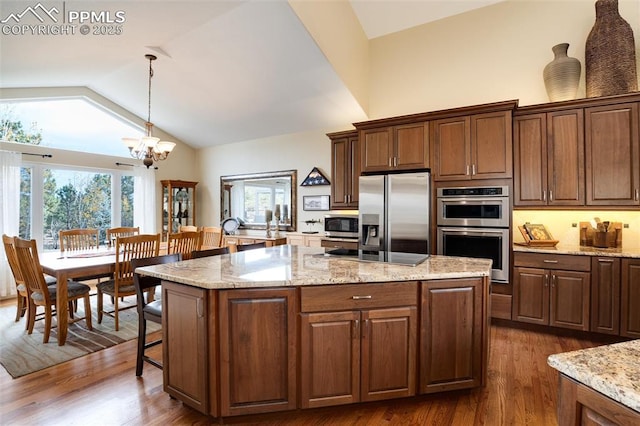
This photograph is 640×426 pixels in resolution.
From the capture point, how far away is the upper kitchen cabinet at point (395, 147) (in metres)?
3.78

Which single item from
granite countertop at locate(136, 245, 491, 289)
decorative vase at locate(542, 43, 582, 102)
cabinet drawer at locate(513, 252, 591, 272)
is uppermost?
decorative vase at locate(542, 43, 582, 102)

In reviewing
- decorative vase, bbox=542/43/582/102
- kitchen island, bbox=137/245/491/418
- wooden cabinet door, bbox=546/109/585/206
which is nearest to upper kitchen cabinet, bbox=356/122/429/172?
wooden cabinet door, bbox=546/109/585/206

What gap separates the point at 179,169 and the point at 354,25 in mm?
4458

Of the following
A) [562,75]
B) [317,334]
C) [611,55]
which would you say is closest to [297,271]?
[317,334]

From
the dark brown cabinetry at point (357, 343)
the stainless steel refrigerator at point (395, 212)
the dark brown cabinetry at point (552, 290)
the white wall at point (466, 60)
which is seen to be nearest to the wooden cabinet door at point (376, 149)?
the stainless steel refrigerator at point (395, 212)

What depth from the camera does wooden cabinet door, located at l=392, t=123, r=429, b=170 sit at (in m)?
3.76

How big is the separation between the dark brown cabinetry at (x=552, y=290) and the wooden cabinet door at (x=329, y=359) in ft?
7.81

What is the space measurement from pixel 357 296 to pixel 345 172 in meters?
2.89

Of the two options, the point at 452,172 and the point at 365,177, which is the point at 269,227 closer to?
the point at 365,177

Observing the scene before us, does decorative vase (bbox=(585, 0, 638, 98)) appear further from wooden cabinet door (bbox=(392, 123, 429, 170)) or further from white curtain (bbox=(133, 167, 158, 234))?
white curtain (bbox=(133, 167, 158, 234))

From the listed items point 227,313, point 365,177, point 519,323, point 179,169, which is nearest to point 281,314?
point 227,313

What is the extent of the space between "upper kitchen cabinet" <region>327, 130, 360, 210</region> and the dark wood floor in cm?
262

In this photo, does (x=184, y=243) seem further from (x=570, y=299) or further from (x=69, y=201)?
(x=570, y=299)

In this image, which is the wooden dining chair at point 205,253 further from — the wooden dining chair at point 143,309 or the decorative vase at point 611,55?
the decorative vase at point 611,55
